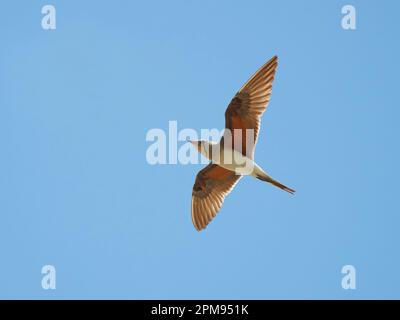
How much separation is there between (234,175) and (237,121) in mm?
1299

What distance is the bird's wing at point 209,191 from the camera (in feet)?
43.5

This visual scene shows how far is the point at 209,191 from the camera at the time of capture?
13477mm

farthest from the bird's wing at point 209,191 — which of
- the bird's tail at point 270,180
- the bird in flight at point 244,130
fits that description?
the bird's tail at point 270,180

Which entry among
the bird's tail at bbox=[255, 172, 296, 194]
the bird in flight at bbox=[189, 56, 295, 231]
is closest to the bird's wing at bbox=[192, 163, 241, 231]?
the bird in flight at bbox=[189, 56, 295, 231]

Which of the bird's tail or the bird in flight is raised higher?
the bird in flight

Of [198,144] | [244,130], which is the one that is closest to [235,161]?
[244,130]

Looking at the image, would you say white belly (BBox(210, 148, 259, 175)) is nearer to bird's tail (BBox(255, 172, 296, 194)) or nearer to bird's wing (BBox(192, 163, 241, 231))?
bird's tail (BBox(255, 172, 296, 194))

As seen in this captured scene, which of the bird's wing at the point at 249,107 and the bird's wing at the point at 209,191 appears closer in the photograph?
the bird's wing at the point at 249,107

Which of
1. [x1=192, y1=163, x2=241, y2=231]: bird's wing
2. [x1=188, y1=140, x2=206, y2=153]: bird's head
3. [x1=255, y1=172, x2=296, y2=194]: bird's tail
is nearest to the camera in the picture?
[x1=255, y1=172, x2=296, y2=194]: bird's tail

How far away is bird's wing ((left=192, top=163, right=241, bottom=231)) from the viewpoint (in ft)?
43.5

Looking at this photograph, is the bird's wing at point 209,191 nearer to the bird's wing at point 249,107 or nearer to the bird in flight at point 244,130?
the bird in flight at point 244,130
